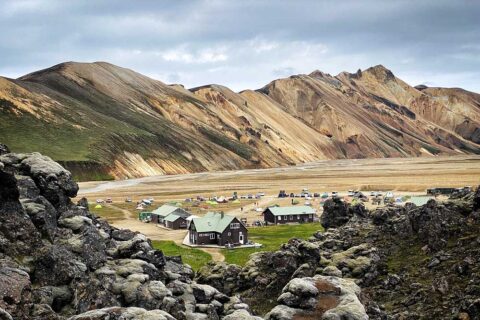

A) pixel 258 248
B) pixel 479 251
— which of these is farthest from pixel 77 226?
pixel 258 248

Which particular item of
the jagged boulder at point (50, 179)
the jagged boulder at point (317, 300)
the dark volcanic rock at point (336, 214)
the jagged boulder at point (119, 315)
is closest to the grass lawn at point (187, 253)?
the dark volcanic rock at point (336, 214)

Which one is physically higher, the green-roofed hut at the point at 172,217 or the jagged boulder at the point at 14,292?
the jagged boulder at the point at 14,292

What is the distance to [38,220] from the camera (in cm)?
2997

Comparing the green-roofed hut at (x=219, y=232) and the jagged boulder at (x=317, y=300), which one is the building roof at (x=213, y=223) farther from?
the jagged boulder at (x=317, y=300)

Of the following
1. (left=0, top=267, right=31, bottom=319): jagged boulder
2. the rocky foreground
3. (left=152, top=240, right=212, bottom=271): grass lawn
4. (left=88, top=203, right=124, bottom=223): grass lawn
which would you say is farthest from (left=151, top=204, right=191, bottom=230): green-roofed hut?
(left=0, top=267, right=31, bottom=319): jagged boulder

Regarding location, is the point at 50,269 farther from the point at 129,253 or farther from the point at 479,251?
the point at 479,251

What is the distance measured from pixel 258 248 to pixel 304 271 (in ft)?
122

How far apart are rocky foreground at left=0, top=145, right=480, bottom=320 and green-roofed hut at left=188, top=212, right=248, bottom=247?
3034 centimetres

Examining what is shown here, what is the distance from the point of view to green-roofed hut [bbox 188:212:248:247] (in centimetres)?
8181

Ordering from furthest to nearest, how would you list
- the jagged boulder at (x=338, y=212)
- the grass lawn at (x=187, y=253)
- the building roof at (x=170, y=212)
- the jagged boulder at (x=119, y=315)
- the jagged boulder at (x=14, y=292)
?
the building roof at (x=170, y=212) → the grass lawn at (x=187, y=253) → the jagged boulder at (x=338, y=212) → the jagged boulder at (x=14, y=292) → the jagged boulder at (x=119, y=315)

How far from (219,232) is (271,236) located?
13.0 meters

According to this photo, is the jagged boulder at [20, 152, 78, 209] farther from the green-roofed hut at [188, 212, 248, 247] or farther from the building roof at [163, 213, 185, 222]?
the building roof at [163, 213, 185, 222]

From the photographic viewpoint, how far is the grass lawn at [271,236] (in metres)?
72.5

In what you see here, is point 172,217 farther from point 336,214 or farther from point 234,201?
point 336,214
